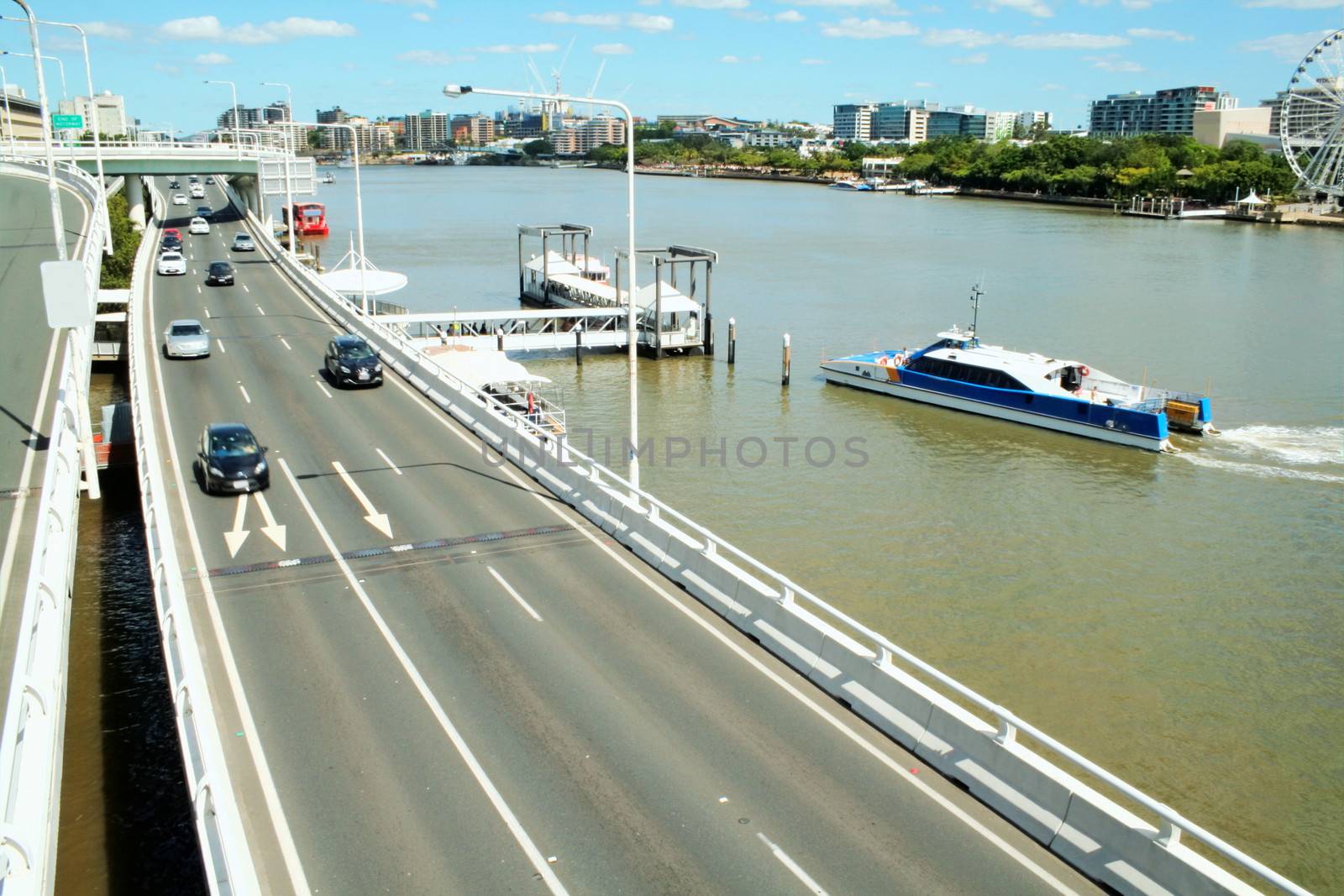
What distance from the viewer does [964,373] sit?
46031 mm

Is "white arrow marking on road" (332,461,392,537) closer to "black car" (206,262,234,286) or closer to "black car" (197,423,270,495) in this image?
"black car" (197,423,270,495)

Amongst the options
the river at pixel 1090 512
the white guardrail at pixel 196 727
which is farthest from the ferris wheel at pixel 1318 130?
the white guardrail at pixel 196 727

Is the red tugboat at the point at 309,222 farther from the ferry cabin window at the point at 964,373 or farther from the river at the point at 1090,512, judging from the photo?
the ferry cabin window at the point at 964,373

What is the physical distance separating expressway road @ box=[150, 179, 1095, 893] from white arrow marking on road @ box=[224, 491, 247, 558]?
0.34 feet

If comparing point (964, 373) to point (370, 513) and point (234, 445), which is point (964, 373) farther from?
point (234, 445)

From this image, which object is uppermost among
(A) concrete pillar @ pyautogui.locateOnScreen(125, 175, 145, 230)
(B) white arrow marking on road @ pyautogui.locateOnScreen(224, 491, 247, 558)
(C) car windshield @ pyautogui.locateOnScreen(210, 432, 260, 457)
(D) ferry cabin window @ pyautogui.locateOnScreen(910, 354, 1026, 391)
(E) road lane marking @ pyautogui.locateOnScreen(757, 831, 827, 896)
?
(A) concrete pillar @ pyautogui.locateOnScreen(125, 175, 145, 230)

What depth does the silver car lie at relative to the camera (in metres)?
38.8

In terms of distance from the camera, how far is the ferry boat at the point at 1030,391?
1598 inches

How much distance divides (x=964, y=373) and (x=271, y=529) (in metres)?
31.8

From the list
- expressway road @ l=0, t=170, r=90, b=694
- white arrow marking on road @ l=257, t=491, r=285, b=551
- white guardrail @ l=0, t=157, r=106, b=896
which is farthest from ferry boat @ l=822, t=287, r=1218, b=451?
white guardrail @ l=0, t=157, r=106, b=896

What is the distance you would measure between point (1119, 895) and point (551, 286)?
203ft

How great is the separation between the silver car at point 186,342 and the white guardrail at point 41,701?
16340 millimetres

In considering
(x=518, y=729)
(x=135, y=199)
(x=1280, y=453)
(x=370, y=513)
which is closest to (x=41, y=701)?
(x=518, y=729)

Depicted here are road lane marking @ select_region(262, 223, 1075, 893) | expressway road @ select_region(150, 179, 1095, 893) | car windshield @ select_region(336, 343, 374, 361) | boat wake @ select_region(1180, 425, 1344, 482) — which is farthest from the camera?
boat wake @ select_region(1180, 425, 1344, 482)
